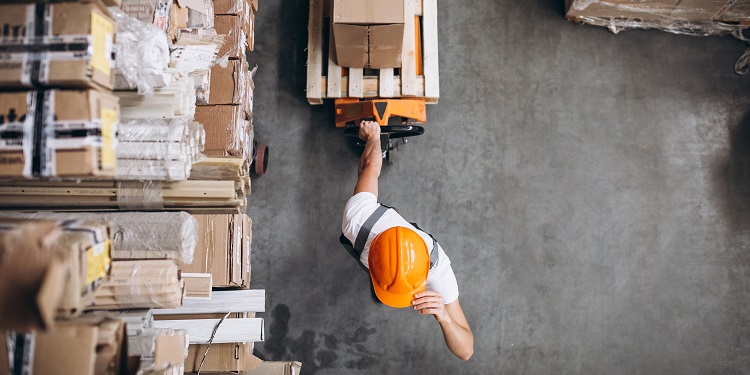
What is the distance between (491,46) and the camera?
4.51 meters

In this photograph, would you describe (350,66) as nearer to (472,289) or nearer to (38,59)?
(472,289)

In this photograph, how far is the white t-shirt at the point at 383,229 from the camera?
3.15 meters

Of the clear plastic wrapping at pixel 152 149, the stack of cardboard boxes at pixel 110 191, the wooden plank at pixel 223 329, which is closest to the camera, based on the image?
the stack of cardboard boxes at pixel 110 191

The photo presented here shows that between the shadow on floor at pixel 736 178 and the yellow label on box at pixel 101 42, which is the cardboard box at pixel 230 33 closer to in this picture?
the yellow label on box at pixel 101 42

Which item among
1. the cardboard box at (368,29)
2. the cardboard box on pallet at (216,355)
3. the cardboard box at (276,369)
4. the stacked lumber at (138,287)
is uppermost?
the cardboard box at (368,29)

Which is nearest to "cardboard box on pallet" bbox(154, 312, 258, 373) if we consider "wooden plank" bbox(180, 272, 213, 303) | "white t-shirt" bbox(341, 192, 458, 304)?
"wooden plank" bbox(180, 272, 213, 303)

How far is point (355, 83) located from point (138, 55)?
2182 mm

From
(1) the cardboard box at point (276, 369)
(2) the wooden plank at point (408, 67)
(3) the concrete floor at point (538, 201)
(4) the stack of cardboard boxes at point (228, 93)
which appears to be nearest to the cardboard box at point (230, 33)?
(4) the stack of cardboard boxes at point (228, 93)

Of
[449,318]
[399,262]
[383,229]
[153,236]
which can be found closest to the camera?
[153,236]

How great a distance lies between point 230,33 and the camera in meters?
3.61

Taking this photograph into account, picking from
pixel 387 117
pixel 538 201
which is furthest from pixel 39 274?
pixel 538 201

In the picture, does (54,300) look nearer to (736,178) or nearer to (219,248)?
(219,248)


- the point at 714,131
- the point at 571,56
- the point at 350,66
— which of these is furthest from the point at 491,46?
the point at 714,131

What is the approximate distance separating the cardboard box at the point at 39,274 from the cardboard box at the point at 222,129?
1932 millimetres
